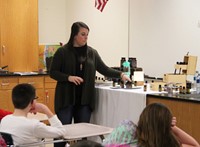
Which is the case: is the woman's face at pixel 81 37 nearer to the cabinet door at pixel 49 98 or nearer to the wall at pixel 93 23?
the wall at pixel 93 23

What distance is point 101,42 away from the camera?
20.6 feet

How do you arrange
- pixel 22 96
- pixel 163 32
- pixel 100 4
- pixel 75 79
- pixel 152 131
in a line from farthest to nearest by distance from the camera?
pixel 100 4 → pixel 163 32 → pixel 75 79 → pixel 22 96 → pixel 152 131

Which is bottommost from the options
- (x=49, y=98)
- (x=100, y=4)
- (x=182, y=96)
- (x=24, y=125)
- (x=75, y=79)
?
(x=49, y=98)

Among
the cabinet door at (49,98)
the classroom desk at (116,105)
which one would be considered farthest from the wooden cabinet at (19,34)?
the classroom desk at (116,105)

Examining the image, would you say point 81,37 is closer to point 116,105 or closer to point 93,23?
point 116,105

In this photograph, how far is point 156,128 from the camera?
1942mm

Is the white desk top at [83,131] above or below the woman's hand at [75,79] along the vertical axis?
below

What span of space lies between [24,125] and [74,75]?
1237 mm

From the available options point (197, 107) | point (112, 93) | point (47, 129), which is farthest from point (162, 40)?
point (47, 129)

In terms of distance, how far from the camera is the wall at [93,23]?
5.95 meters

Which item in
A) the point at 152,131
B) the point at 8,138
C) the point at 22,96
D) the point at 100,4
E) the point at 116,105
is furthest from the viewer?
the point at 100,4

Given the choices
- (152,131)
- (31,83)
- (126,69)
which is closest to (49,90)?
(31,83)

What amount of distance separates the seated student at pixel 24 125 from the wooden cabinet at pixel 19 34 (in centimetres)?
343

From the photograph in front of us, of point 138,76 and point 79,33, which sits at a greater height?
point 79,33
